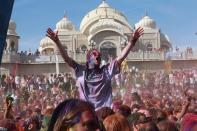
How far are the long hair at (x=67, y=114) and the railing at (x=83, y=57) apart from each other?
57.6m

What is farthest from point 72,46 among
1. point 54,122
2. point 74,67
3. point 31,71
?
point 54,122

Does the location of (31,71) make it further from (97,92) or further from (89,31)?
(97,92)

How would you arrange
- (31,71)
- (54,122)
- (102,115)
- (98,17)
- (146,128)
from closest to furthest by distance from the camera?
(54,122)
(146,128)
(102,115)
(31,71)
(98,17)

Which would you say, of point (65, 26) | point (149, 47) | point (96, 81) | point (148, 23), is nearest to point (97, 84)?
point (96, 81)

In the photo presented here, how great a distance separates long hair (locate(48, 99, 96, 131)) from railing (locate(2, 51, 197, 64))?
2269 inches

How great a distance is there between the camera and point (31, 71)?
61.4 meters

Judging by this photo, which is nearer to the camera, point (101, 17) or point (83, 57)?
point (83, 57)

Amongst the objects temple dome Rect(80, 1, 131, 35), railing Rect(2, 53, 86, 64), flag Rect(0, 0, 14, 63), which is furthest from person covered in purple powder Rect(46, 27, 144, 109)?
temple dome Rect(80, 1, 131, 35)

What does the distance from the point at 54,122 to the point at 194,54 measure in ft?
202

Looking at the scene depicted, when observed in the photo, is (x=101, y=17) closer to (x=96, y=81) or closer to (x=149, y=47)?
(x=149, y=47)

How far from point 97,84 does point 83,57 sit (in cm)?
5454

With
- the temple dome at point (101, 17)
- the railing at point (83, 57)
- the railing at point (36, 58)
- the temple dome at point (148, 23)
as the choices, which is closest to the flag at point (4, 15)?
the railing at point (83, 57)

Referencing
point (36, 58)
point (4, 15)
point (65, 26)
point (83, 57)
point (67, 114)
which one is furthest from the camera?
point (65, 26)

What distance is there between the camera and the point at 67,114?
3148 millimetres
